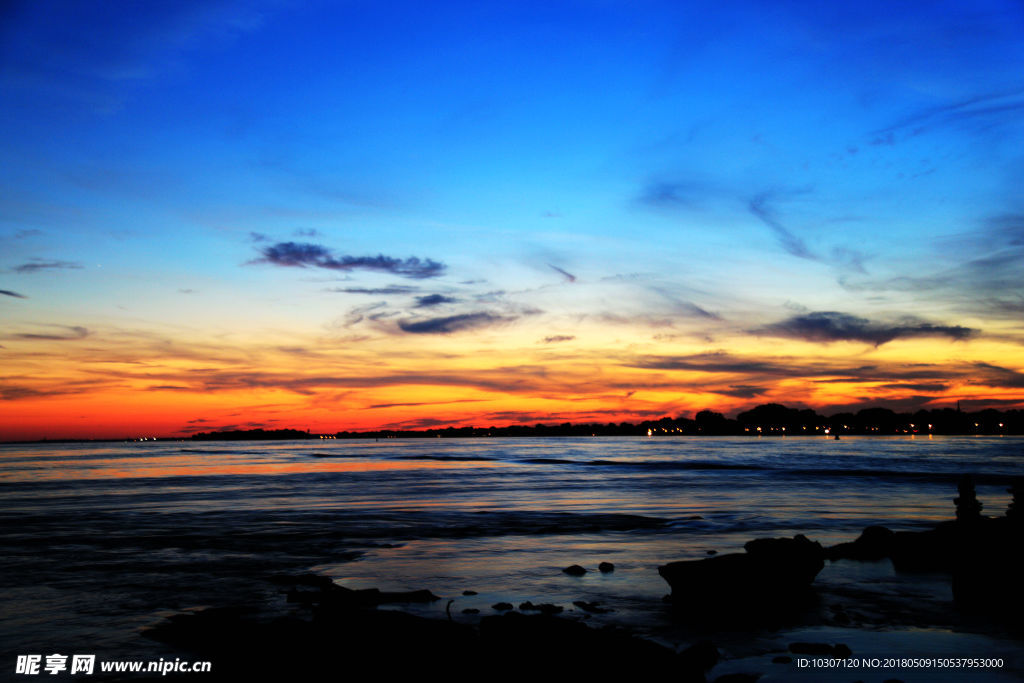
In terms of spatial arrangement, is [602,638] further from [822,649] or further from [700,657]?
[822,649]

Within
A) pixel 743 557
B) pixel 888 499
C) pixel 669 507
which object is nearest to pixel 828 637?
pixel 743 557

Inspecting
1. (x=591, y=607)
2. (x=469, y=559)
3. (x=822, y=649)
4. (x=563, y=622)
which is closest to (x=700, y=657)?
(x=563, y=622)

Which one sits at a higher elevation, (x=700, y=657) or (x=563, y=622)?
(x=563, y=622)

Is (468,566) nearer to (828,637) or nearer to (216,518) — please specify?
(828,637)

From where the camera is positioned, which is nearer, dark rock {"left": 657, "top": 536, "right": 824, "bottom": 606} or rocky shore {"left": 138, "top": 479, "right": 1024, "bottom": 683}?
rocky shore {"left": 138, "top": 479, "right": 1024, "bottom": 683}

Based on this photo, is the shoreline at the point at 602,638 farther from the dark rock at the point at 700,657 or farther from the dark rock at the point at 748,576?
the dark rock at the point at 748,576

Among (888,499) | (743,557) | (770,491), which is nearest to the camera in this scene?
(743,557)

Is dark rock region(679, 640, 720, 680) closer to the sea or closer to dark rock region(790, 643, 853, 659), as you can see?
the sea

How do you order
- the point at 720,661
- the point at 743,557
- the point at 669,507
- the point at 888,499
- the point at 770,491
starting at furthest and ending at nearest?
the point at 770,491, the point at 888,499, the point at 669,507, the point at 743,557, the point at 720,661

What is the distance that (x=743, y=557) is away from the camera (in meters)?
11.7

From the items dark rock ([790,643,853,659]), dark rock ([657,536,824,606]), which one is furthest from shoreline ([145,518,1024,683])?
dark rock ([657,536,824,606])

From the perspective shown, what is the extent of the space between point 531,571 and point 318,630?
22.3 feet

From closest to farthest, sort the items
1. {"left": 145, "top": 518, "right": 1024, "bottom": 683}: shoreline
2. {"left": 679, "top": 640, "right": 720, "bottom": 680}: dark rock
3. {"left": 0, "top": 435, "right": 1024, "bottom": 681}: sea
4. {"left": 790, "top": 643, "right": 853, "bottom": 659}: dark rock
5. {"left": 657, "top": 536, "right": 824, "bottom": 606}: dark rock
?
{"left": 679, "top": 640, "right": 720, "bottom": 680}: dark rock < {"left": 145, "top": 518, "right": 1024, "bottom": 683}: shoreline < {"left": 790, "top": 643, "right": 853, "bottom": 659}: dark rock < {"left": 0, "top": 435, "right": 1024, "bottom": 681}: sea < {"left": 657, "top": 536, "right": 824, "bottom": 606}: dark rock

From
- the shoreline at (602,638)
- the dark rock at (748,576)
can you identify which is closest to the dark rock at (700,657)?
the shoreline at (602,638)
